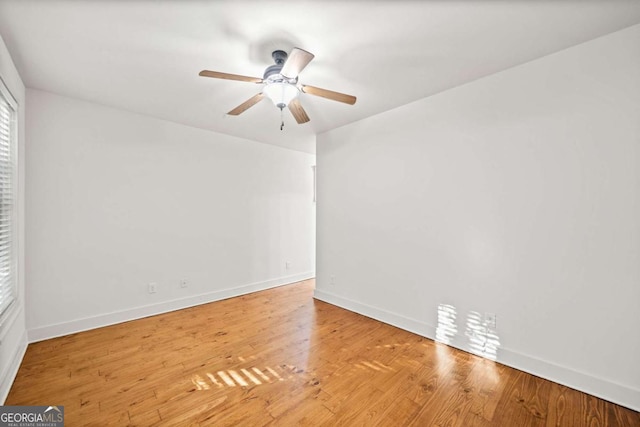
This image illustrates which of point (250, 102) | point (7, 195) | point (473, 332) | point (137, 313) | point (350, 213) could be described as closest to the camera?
point (7, 195)

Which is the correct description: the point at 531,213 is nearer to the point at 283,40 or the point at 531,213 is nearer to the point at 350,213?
the point at 350,213

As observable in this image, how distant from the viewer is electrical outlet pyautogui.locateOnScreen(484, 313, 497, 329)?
2.34 meters

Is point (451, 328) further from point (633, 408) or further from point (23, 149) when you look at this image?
point (23, 149)

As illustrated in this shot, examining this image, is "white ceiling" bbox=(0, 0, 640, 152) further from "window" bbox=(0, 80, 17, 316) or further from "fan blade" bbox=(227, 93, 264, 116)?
"window" bbox=(0, 80, 17, 316)

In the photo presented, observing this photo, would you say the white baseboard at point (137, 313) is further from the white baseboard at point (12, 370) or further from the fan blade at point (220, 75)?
the fan blade at point (220, 75)

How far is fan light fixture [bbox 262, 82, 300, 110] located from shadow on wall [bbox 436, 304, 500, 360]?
7.83 feet

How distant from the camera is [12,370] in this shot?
1995 millimetres

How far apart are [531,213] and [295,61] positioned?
2111 mm

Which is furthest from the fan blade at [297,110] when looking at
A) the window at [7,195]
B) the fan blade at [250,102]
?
the window at [7,195]

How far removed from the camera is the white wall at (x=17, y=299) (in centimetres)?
185

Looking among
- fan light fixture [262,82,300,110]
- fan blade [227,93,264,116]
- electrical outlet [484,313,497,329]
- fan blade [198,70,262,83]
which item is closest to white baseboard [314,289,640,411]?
electrical outlet [484,313,497,329]

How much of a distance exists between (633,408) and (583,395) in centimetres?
23

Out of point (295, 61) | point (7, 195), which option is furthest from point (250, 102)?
point (7, 195)

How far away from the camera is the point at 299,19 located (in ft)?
5.40
